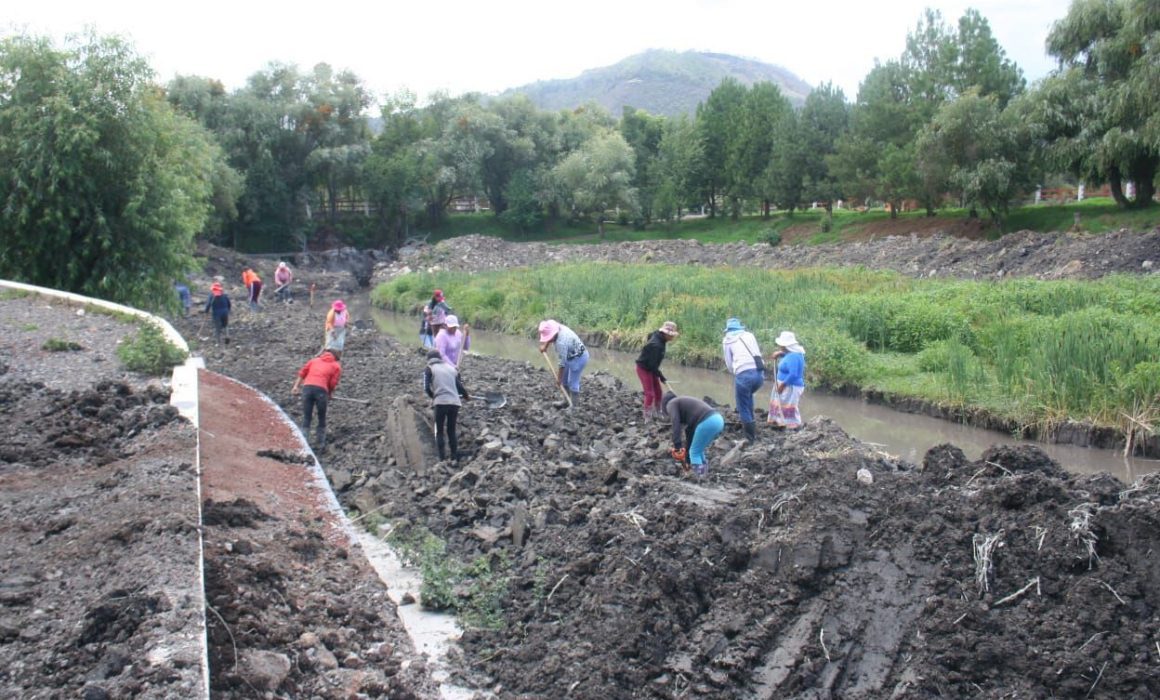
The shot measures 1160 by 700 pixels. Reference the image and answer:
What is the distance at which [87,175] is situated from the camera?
22.2 meters

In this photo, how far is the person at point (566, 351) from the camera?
1343 cm

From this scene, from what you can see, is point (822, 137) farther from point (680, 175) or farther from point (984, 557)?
point (984, 557)

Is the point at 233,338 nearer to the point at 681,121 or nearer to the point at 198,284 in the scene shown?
the point at 198,284

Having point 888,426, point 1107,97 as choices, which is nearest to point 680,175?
point 1107,97

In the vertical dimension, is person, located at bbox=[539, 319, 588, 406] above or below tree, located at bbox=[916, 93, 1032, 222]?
below

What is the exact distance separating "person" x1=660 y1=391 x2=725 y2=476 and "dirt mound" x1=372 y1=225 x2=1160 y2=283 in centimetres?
2113

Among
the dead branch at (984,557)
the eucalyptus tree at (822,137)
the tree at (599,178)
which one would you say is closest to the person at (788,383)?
the dead branch at (984,557)

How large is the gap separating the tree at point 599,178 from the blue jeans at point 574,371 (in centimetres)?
4952

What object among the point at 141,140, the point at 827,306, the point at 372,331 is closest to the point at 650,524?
the point at 827,306

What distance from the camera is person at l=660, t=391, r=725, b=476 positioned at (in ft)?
32.7

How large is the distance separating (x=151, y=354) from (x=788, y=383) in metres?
9.33

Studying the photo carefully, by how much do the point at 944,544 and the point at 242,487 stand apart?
715 centimetres

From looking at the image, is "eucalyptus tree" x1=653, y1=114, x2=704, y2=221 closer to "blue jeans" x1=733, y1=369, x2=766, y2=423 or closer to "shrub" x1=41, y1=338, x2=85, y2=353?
"shrub" x1=41, y1=338, x2=85, y2=353

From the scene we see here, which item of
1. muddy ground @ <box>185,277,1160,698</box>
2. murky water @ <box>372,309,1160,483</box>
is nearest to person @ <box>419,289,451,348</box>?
murky water @ <box>372,309,1160,483</box>
